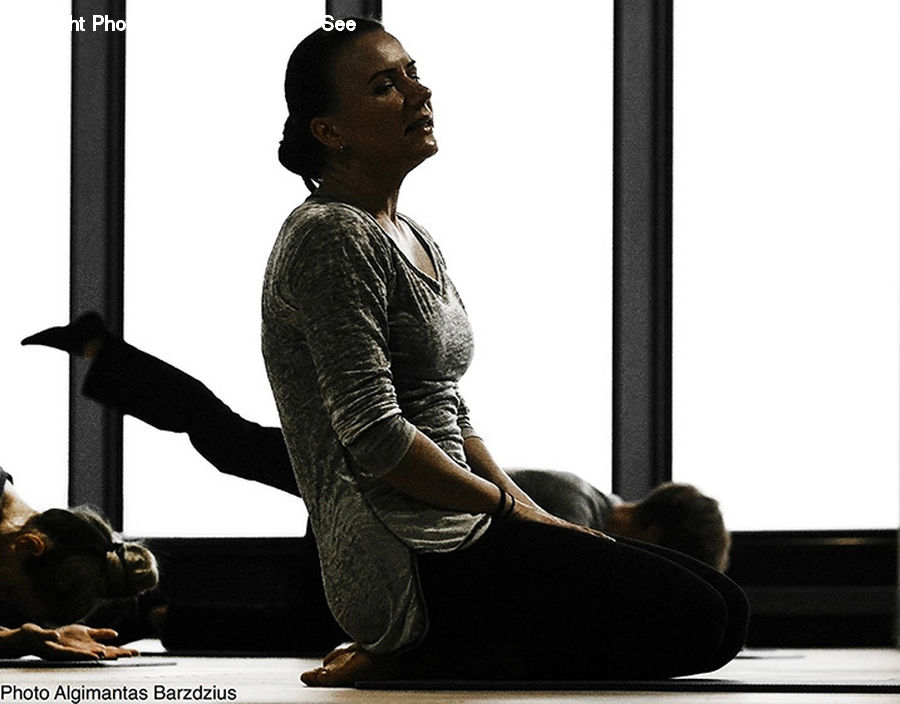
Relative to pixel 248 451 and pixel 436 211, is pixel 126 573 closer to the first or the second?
pixel 248 451

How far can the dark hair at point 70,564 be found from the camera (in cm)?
258

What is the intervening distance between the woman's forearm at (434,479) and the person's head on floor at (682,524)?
4.63ft

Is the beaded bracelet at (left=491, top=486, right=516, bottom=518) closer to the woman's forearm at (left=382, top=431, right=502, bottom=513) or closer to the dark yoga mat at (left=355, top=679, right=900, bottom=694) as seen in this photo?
the woman's forearm at (left=382, top=431, right=502, bottom=513)

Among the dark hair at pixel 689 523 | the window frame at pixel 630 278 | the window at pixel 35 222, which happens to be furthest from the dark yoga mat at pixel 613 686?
the window at pixel 35 222

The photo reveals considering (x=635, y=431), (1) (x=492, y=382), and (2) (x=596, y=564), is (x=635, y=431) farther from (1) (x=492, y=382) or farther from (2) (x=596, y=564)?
(2) (x=596, y=564)

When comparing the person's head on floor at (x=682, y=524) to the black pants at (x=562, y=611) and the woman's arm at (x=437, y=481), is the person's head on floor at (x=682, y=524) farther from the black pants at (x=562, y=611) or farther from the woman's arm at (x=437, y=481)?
the woman's arm at (x=437, y=481)

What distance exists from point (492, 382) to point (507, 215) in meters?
0.47

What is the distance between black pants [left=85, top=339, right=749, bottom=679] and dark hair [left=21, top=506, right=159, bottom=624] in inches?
42.5

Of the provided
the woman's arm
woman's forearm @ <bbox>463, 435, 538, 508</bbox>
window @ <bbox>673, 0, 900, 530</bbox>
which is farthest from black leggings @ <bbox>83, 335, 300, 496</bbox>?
the woman's arm

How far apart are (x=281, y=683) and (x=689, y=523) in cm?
124

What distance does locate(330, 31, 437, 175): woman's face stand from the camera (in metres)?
1.71

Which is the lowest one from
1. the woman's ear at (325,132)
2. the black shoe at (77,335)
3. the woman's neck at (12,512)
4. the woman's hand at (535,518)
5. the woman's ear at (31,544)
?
the woman's ear at (31,544)

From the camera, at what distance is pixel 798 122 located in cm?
413

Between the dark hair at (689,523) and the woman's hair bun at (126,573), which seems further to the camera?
the dark hair at (689,523)
